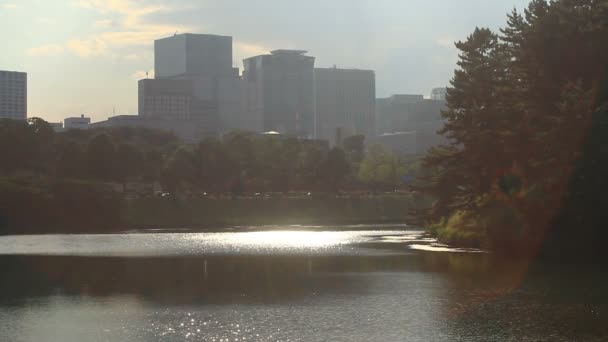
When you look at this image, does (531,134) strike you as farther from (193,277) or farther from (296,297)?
(296,297)

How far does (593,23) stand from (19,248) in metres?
56.0

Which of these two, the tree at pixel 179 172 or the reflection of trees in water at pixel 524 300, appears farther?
the tree at pixel 179 172

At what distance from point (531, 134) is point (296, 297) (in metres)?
38.2

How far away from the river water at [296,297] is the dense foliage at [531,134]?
17.8 ft

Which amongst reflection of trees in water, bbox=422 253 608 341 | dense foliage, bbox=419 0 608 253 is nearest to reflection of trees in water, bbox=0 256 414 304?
reflection of trees in water, bbox=422 253 608 341

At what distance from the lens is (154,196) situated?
560ft

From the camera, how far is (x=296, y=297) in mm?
47375

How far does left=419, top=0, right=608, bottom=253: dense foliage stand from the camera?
66188 millimetres

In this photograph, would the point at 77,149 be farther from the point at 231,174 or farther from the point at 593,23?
the point at 593,23

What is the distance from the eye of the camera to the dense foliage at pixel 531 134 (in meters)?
66.2

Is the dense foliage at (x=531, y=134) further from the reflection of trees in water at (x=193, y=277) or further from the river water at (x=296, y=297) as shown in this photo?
the reflection of trees in water at (x=193, y=277)

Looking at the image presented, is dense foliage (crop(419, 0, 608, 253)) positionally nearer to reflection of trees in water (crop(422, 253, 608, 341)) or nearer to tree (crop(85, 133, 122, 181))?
reflection of trees in water (crop(422, 253, 608, 341))

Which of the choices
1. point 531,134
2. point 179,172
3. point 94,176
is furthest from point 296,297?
point 179,172

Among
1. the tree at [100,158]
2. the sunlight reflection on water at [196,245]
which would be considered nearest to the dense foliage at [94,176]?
the tree at [100,158]
